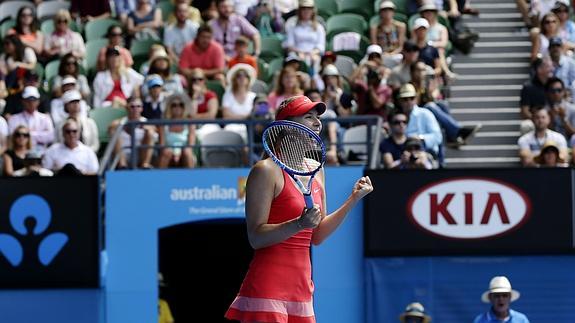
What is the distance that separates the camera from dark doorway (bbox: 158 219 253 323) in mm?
17141

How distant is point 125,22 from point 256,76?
93.4 inches

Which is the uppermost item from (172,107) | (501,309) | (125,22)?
(125,22)

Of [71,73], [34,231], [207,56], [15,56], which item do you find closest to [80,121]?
[71,73]

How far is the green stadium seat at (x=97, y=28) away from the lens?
58.9 ft

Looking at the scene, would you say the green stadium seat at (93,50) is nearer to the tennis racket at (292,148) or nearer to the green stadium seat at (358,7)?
the green stadium seat at (358,7)

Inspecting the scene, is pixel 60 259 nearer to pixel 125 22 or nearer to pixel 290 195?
pixel 125 22

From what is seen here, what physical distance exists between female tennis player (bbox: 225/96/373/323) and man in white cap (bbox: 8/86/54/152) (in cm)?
876

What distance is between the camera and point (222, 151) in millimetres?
14805

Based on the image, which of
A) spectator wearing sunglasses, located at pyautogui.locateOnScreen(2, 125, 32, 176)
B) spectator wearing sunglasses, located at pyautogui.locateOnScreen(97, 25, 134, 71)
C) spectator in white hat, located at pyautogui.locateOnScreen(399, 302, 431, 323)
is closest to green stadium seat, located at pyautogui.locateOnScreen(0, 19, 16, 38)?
spectator wearing sunglasses, located at pyautogui.locateOnScreen(97, 25, 134, 71)

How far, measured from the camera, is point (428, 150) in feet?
47.2

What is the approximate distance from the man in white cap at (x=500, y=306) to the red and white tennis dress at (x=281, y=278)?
5.65 m

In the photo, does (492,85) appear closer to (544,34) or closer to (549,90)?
(544,34)

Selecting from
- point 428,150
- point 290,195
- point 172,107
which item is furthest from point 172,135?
point 290,195

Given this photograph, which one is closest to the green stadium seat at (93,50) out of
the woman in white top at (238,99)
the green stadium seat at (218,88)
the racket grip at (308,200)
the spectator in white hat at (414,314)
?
the green stadium seat at (218,88)
